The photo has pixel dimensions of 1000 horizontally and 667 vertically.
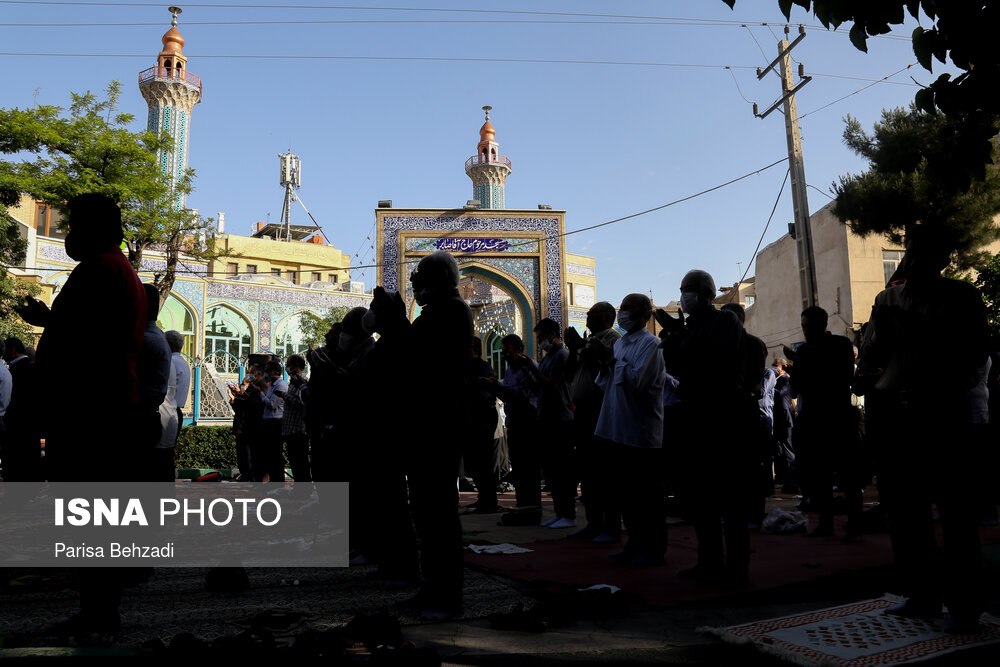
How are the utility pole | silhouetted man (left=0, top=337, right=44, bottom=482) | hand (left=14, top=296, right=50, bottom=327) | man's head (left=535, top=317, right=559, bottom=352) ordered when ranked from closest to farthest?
hand (left=14, top=296, right=50, bottom=327) → man's head (left=535, top=317, right=559, bottom=352) → silhouetted man (left=0, top=337, right=44, bottom=482) → the utility pole

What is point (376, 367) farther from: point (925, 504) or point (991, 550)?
point (991, 550)

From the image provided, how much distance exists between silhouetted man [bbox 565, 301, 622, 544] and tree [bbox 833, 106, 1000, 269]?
988 centimetres

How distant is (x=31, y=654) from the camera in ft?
6.11

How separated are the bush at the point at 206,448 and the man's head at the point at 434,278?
9554 millimetres

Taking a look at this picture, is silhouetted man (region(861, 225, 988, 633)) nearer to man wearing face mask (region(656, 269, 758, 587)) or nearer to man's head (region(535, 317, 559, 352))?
man wearing face mask (region(656, 269, 758, 587))

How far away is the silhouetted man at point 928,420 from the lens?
7.61ft

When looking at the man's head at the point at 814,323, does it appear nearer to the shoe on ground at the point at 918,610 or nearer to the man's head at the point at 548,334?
the man's head at the point at 548,334

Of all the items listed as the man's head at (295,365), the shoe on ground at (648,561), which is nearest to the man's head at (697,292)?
the shoe on ground at (648,561)

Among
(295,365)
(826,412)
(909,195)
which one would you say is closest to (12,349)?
(295,365)

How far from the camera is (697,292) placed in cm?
328

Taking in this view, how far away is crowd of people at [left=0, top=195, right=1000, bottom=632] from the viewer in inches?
94.0

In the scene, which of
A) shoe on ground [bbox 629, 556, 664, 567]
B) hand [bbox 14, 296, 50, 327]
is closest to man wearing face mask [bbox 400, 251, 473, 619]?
shoe on ground [bbox 629, 556, 664, 567]

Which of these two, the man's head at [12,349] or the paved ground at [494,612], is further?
the man's head at [12,349]

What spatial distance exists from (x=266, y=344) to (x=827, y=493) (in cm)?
2696
